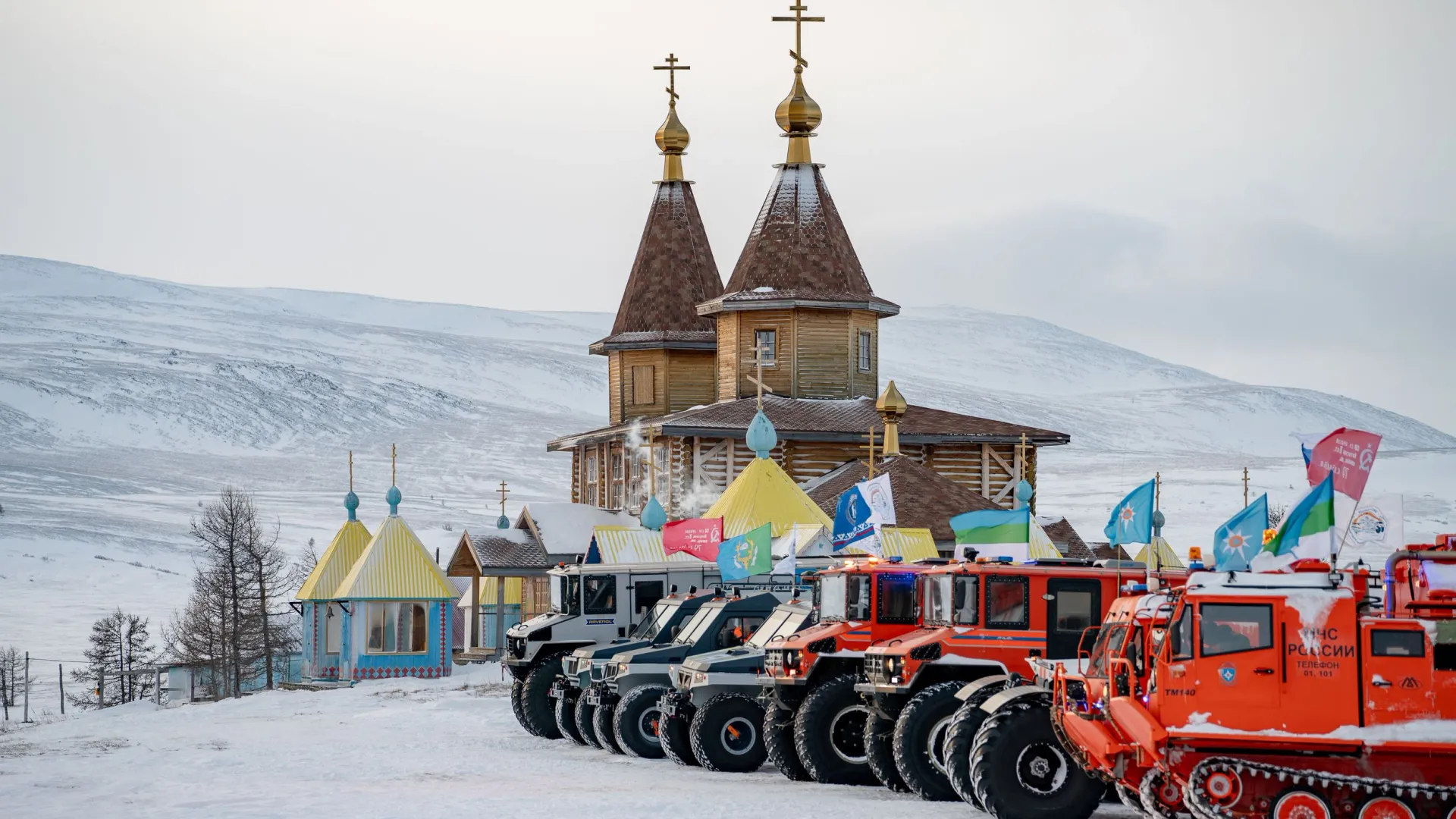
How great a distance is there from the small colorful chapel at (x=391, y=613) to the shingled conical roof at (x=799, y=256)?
10161mm

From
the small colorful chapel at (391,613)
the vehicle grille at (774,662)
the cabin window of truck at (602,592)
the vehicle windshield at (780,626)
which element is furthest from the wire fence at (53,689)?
the vehicle grille at (774,662)

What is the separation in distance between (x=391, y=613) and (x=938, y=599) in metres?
27.8

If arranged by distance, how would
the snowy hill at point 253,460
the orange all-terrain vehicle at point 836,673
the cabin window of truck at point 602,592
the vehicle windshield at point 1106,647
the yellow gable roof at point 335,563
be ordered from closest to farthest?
the vehicle windshield at point 1106,647 → the orange all-terrain vehicle at point 836,673 → the cabin window of truck at point 602,592 → the yellow gable roof at point 335,563 → the snowy hill at point 253,460

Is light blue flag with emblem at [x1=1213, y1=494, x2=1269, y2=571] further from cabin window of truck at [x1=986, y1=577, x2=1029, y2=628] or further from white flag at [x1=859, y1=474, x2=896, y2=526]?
white flag at [x1=859, y1=474, x2=896, y2=526]

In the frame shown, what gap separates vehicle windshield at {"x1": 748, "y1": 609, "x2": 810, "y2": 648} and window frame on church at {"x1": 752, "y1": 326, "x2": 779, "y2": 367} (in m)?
26.3

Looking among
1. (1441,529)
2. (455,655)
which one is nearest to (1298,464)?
(1441,529)

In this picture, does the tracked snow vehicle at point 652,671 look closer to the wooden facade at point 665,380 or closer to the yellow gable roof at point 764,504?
the yellow gable roof at point 764,504

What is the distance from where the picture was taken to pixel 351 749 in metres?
26.8

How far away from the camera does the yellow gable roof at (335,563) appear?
47750mm

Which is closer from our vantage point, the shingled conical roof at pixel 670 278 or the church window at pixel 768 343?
the church window at pixel 768 343

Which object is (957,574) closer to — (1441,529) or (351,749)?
(351,749)

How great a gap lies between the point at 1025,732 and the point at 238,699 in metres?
29.1

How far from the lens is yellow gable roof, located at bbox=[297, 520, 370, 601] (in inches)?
1880

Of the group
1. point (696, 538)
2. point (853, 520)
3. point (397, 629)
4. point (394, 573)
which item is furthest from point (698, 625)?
point (397, 629)
